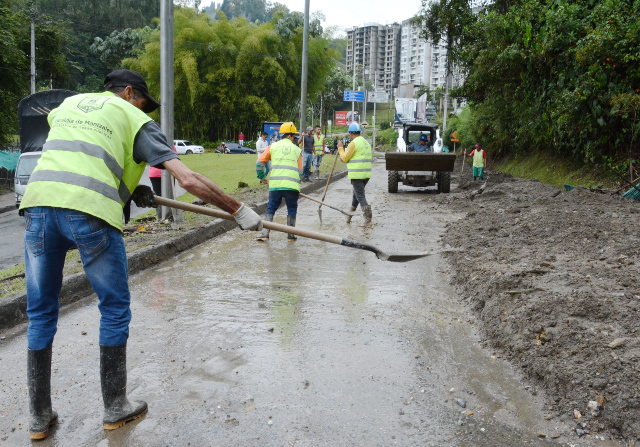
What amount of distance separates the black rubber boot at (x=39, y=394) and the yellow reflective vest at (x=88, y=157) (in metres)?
0.81

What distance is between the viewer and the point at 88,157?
117 inches

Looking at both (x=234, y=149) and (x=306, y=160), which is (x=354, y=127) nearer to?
(x=306, y=160)

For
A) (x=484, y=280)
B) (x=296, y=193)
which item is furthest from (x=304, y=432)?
(x=296, y=193)

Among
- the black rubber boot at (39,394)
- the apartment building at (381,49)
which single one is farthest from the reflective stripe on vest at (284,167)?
the apartment building at (381,49)

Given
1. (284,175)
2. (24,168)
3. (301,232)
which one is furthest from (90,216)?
(24,168)

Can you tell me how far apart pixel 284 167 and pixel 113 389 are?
19.1ft

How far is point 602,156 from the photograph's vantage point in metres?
14.2

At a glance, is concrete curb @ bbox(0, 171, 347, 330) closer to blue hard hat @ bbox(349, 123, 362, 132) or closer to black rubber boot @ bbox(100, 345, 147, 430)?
black rubber boot @ bbox(100, 345, 147, 430)

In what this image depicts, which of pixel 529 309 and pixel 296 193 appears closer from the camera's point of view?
pixel 529 309

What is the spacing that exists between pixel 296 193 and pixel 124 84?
5624 millimetres

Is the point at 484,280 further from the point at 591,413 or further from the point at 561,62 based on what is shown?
the point at 561,62

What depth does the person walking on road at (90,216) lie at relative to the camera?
2.94 metres

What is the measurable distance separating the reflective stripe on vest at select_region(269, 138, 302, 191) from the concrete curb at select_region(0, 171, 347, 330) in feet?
4.63

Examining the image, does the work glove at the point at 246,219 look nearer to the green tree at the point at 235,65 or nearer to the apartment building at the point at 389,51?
the green tree at the point at 235,65
